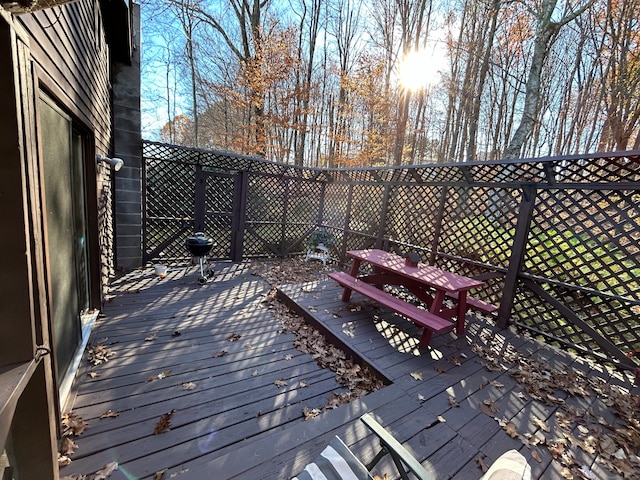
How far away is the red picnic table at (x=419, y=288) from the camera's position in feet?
10.2

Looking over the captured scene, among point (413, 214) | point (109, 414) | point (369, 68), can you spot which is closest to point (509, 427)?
point (109, 414)

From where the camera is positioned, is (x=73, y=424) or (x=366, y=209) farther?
(x=366, y=209)

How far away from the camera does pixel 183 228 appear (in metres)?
5.54

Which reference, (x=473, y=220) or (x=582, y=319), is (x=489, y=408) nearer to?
(x=582, y=319)

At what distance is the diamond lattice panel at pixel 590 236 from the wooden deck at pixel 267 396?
0.99 meters

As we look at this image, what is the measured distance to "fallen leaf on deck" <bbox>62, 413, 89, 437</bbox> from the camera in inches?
72.2

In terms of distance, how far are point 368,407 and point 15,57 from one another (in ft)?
9.22

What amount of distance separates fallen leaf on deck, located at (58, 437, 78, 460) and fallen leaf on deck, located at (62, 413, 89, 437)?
0.20ft

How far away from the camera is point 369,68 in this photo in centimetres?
1039

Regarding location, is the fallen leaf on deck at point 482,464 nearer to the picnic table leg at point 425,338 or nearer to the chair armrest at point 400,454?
the chair armrest at point 400,454

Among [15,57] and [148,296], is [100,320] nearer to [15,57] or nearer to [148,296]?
[148,296]

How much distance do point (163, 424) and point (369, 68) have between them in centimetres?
1184

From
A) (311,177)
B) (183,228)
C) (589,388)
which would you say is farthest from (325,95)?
(589,388)

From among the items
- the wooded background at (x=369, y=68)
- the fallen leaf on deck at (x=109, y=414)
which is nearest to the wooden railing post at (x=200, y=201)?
the fallen leaf on deck at (x=109, y=414)
